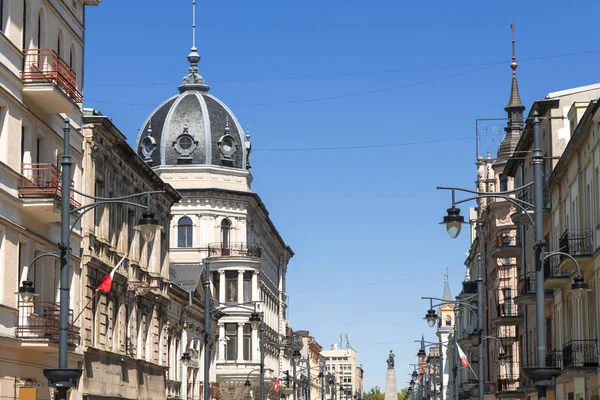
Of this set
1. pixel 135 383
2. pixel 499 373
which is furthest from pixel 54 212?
pixel 499 373

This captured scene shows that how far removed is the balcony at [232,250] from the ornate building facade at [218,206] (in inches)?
3.0

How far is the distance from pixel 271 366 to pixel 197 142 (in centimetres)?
2115

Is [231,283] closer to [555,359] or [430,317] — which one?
[430,317]

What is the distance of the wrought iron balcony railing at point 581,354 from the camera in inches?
1581

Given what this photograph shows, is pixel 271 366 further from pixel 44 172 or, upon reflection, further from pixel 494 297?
pixel 44 172

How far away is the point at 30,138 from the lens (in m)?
34.4

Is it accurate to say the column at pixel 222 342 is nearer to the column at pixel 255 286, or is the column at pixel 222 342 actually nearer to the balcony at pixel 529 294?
the column at pixel 255 286

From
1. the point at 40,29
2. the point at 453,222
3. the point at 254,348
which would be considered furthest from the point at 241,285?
the point at 453,222

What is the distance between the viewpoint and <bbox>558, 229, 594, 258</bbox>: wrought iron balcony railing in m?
39.9

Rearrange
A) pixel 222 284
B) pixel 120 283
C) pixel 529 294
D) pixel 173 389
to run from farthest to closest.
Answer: pixel 222 284, pixel 173 389, pixel 529 294, pixel 120 283

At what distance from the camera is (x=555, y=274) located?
145 feet

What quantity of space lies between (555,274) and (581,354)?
365 cm

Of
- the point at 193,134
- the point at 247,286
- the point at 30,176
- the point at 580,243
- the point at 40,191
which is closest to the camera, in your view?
the point at 40,191

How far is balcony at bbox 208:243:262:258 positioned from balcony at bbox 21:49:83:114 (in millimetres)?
57440
